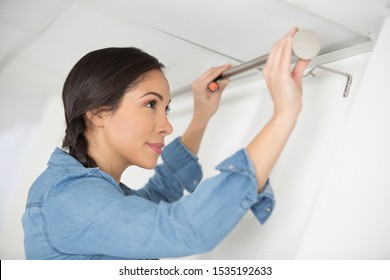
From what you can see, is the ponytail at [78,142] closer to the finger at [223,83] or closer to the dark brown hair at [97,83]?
the dark brown hair at [97,83]

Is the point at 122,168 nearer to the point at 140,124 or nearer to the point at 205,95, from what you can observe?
the point at 140,124

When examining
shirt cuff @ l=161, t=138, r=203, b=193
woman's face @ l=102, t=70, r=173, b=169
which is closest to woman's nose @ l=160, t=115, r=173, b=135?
woman's face @ l=102, t=70, r=173, b=169

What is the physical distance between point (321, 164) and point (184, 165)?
44 cm

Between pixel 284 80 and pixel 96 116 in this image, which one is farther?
pixel 96 116

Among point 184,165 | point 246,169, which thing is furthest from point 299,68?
point 184,165

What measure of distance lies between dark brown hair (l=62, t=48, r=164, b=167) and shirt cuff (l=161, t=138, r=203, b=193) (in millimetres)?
290

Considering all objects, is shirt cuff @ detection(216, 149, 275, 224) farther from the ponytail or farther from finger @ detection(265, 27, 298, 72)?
the ponytail

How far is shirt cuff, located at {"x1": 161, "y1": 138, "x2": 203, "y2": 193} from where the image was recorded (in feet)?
3.86

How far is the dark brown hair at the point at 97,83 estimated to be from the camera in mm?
880

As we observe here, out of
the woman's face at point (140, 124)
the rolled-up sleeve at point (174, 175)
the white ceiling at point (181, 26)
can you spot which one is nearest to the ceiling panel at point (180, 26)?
the white ceiling at point (181, 26)

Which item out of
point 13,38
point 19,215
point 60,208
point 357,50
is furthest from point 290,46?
point 19,215

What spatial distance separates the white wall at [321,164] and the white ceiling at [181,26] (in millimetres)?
76

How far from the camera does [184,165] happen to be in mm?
1181
